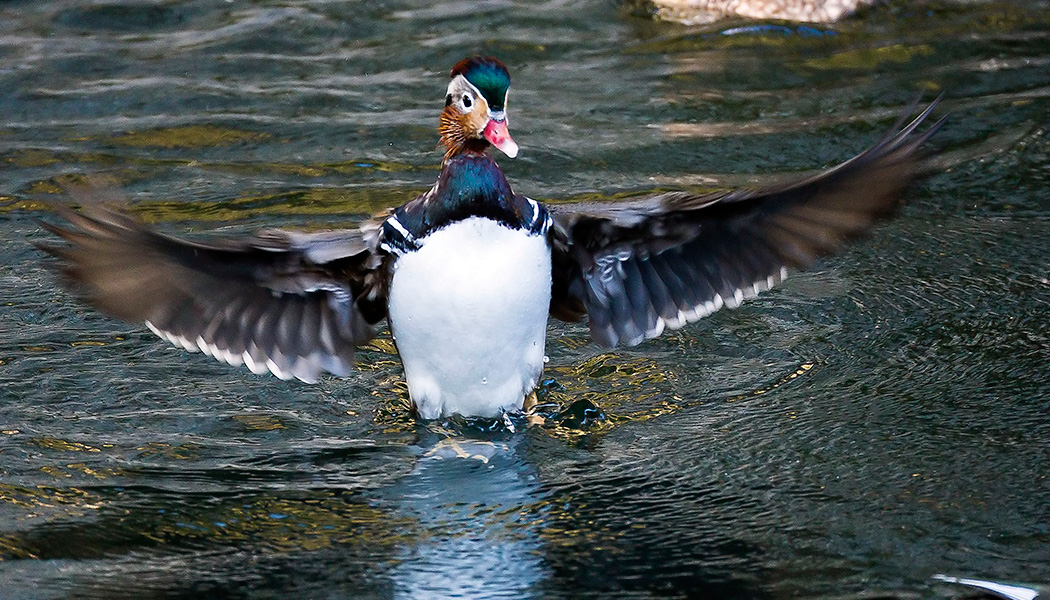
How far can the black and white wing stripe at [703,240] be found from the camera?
426cm

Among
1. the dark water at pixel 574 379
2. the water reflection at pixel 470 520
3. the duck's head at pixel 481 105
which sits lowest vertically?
the water reflection at pixel 470 520

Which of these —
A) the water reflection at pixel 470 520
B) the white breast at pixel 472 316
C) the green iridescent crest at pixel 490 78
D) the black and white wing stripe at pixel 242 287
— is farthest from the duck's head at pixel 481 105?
the water reflection at pixel 470 520

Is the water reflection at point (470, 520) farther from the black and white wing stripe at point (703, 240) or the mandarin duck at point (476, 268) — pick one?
the black and white wing stripe at point (703, 240)

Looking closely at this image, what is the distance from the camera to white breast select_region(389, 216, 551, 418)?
454 cm

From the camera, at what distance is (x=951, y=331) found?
5641mm

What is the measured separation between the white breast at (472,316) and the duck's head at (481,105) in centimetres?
32

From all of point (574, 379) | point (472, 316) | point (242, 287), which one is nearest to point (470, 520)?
point (472, 316)

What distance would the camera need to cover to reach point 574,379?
18.0 feet

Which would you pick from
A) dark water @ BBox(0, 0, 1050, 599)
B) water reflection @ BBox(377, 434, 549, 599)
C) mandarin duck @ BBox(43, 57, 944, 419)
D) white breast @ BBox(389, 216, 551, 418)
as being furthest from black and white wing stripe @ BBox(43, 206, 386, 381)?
water reflection @ BBox(377, 434, 549, 599)

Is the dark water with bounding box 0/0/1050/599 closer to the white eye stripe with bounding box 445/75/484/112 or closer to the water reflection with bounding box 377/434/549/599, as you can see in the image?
the water reflection with bounding box 377/434/549/599

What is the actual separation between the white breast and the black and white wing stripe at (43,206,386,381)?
0.61ft

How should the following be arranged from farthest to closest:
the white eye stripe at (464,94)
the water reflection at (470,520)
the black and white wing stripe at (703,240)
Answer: the white eye stripe at (464,94), the black and white wing stripe at (703,240), the water reflection at (470,520)

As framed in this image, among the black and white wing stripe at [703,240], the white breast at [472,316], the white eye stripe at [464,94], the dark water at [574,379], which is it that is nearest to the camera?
the dark water at [574,379]

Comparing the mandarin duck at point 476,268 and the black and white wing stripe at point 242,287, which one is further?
the mandarin duck at point 476,268
